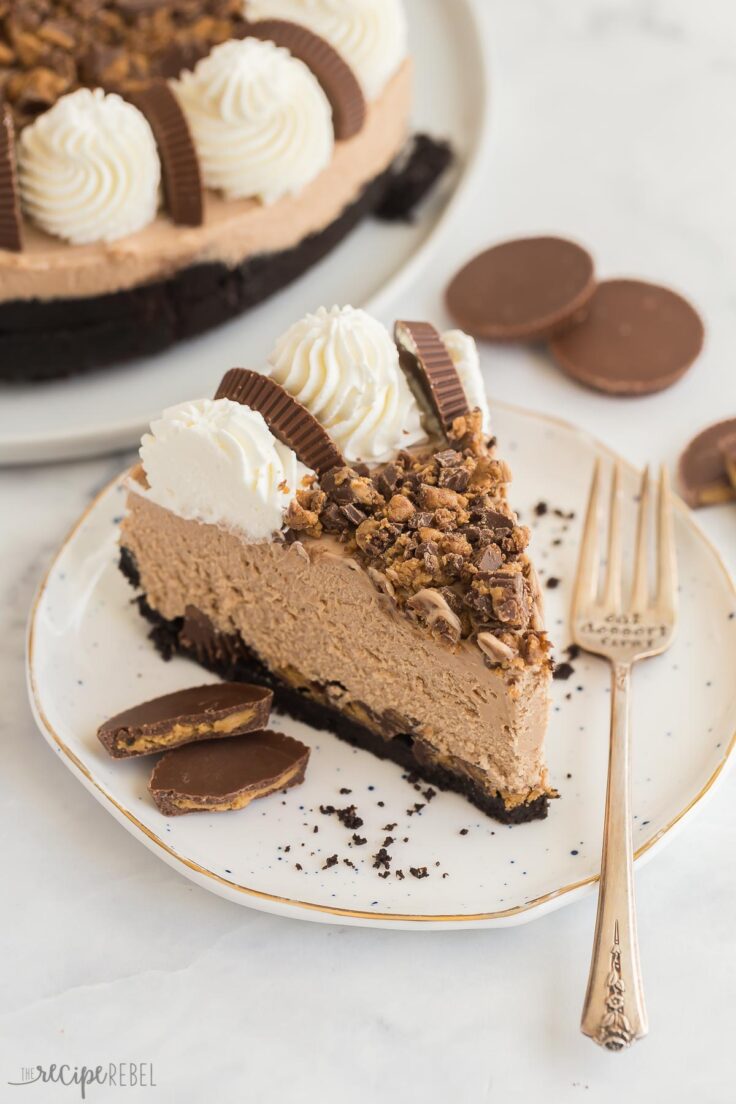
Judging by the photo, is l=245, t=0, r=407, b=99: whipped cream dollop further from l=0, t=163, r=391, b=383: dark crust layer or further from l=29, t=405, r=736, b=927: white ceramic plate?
l=29, t=405, r=736, b=927: white ceramic plate

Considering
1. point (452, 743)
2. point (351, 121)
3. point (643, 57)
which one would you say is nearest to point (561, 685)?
point (452, 743)

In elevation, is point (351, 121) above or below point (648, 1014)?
above

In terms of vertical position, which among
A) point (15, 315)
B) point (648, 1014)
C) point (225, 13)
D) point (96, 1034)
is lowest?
point (96, 1034)

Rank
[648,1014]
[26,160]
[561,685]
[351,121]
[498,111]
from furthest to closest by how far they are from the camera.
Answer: [498,111] < [351,121] < [26,160] < [561,685] < [648,1014]

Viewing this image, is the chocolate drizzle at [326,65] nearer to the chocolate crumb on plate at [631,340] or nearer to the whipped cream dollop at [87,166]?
the whipped cream dollop at [87,166]

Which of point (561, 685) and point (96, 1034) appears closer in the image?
point (96, 1034)

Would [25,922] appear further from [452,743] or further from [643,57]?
[643,57]
